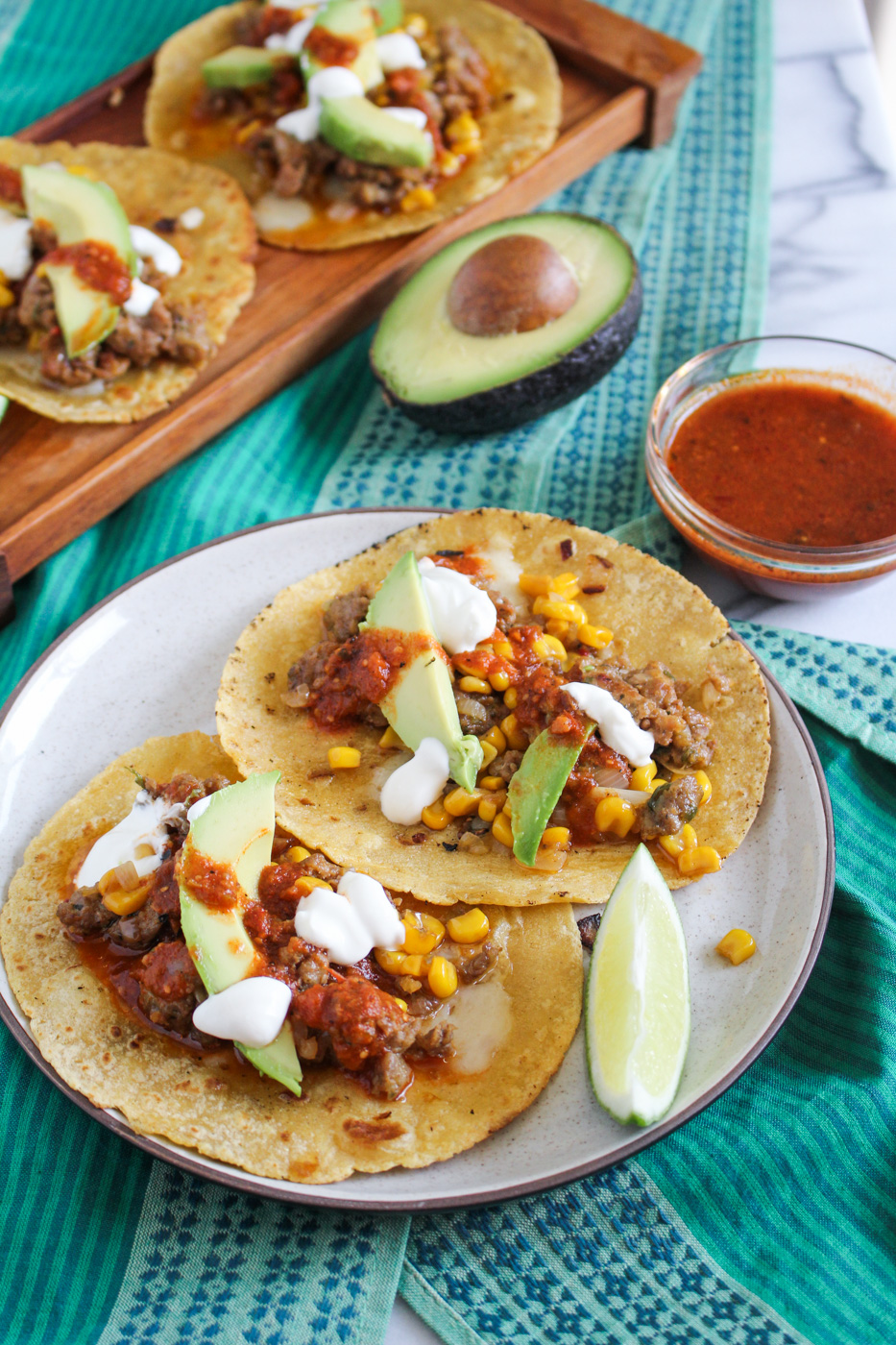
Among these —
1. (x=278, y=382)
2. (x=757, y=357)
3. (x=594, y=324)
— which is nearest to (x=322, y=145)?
(x=278, y=382)

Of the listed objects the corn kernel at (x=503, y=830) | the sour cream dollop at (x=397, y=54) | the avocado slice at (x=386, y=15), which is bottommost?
the corn kernel at (x=503, y=830)

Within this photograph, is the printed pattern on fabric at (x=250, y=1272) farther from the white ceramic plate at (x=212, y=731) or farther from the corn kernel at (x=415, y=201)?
the corn kernel at (x=415, y=201)

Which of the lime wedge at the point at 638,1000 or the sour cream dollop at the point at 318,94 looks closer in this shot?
the lime wedge at the point at 638,1000

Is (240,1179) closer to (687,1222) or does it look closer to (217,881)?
(217,881)

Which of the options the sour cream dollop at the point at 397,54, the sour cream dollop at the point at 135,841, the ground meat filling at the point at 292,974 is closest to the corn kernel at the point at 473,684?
the ground meat filling at the point at 292,974

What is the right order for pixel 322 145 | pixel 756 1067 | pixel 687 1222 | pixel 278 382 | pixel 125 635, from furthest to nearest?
1. pixel 322 145
2. pixel 278 382
3. pixel 125 635
4. pixel 756 1067
5. pixel 687 1222

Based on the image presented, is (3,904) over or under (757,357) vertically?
over
